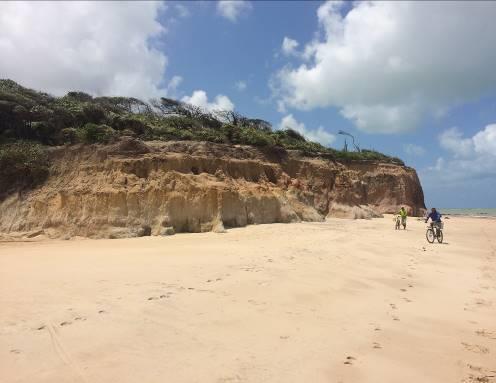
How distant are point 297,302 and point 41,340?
3523 mm

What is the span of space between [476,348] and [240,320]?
111 inches

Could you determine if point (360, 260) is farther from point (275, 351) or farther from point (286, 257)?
point (275, 351)

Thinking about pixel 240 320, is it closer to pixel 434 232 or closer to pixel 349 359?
pixel 349 359

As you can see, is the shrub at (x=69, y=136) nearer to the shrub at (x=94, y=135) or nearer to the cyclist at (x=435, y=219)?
the shrub at (x=94, y=135)

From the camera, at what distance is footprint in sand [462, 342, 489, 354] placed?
5031 mm

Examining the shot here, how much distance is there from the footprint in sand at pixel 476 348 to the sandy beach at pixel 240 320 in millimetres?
20

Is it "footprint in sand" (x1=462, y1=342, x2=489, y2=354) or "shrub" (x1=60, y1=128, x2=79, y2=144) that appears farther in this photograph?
"shrub" (x1=60, y1=128, x2=79, y2=144)

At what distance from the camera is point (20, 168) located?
17.6 m

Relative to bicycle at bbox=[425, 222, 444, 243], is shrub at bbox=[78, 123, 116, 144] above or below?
above

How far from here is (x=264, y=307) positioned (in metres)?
6.21

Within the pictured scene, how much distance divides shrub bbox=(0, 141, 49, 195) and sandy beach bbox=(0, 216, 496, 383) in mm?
7815

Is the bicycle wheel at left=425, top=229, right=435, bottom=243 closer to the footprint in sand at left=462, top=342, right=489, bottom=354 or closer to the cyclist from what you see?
the cyclist

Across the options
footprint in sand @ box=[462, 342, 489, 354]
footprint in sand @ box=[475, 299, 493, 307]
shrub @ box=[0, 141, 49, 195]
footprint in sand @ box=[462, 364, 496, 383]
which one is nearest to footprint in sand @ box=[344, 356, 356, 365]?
footprint in sand @ box=[462, 364, 496, 383]

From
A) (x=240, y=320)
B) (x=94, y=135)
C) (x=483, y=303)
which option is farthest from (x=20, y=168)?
(x=483, y=303)
